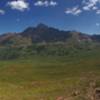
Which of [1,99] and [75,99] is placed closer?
[75,99]

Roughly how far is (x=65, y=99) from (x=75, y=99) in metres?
1.95

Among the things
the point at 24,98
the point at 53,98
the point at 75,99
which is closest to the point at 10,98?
the point at 24,98

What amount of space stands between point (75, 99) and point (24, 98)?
902 centimetres

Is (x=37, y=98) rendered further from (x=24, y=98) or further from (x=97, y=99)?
(x=97, y=99)

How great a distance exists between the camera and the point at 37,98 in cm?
4356

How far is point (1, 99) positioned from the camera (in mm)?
41875

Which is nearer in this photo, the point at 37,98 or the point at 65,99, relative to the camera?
the point at 65,99

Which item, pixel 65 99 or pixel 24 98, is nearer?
pixel 65 99

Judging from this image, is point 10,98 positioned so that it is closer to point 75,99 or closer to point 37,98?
point 37,98

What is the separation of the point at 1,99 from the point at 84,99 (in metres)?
12.5

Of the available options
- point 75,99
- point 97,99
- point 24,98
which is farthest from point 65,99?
point 24,98

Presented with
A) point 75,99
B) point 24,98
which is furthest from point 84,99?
point 24,98

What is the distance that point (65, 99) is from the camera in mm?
40031

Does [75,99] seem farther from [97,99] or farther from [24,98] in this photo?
[24,98]
